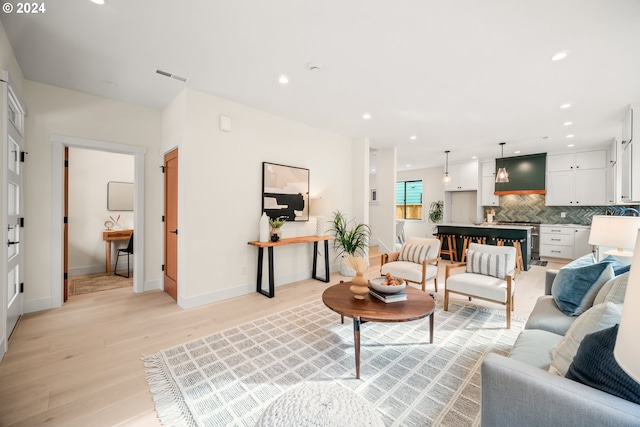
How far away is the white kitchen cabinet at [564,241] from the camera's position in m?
6.03

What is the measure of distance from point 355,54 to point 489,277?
2.82 metres

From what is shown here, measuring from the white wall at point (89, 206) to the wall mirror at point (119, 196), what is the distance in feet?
0.25

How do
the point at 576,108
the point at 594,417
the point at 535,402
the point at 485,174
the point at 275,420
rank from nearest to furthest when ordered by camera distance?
the point at 594,417 < the point at 535,402 < the point at 275,420 < the point at 576,108 < the point at 485,174

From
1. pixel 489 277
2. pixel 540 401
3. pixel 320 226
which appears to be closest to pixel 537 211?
pixel 489 277

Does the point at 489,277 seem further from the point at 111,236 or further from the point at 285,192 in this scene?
the point at 111,236

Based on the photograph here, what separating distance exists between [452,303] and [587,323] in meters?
2.32

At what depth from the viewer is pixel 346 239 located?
192 inches

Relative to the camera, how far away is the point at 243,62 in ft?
8.96

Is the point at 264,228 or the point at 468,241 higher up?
the point at 264,228

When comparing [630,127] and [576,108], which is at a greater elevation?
[576,108]

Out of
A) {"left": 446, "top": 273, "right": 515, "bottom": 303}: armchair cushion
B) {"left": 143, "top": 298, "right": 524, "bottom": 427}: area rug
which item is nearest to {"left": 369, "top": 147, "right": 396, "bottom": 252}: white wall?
{"left": 446, "top": 273, "right": 515, "bottom": 303}: armchair cushion

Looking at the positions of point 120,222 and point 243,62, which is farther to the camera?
point 120,222

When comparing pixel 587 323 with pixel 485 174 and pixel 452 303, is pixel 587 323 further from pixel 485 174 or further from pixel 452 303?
pixel 485 174

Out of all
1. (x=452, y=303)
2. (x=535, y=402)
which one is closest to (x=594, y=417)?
(x=535, y=402)
